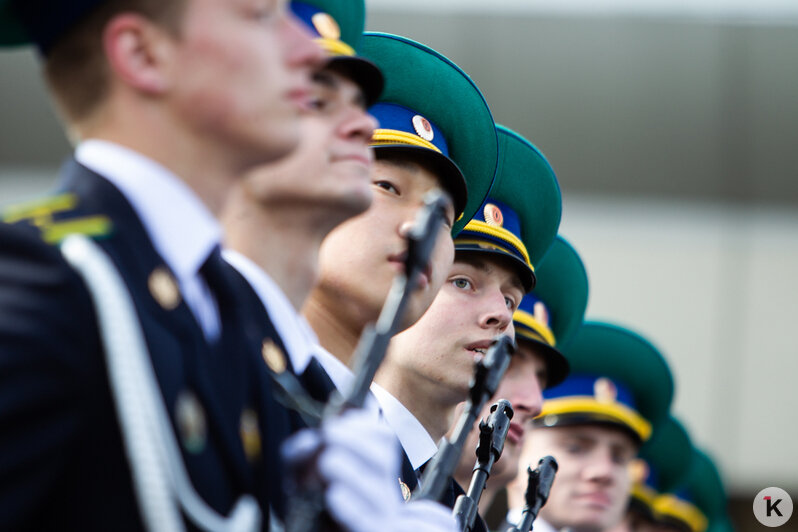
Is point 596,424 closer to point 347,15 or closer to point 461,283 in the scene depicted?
point 461,283

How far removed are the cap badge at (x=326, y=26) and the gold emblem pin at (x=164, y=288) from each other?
128 cm

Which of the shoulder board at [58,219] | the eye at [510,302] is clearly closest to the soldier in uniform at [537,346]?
the eye at [510,302]

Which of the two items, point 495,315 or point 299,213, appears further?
point 495,315

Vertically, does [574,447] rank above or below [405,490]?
above

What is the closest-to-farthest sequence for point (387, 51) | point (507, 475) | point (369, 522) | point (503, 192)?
point (369, 522), point (387, 51), point (503, 192), point (507, 475)

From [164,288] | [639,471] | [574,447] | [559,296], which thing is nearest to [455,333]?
[559,296]

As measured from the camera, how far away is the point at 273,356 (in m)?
2.30

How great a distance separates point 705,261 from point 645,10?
2.65 m

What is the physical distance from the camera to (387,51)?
374 cm

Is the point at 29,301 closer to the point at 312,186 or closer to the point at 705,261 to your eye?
the point at 312,186

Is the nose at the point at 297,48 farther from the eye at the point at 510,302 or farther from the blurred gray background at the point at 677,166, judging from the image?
the blurred gray background at the point at 677,166

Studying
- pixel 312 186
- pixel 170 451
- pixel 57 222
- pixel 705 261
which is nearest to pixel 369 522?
pixel 170 451

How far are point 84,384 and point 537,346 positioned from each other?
3252 millimetres

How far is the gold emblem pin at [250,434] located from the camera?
1967mm
